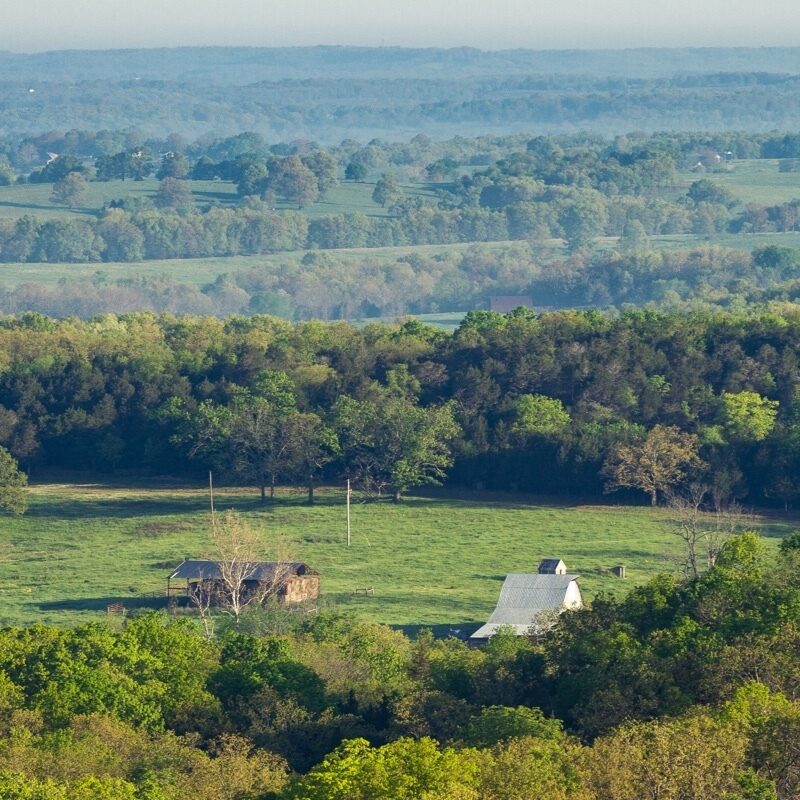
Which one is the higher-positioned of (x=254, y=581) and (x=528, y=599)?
(x=528, y=599)

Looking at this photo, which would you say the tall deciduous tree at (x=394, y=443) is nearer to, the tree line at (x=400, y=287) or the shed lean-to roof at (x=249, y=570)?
the shed lean-to roof at (x=249, y=570)

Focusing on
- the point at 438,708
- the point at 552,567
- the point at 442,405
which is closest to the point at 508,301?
the point at 442,405

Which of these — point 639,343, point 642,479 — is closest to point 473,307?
point 639,343

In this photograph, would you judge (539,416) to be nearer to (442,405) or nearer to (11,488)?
(442,405)

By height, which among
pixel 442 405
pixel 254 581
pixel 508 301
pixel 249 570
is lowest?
pixel 508 301

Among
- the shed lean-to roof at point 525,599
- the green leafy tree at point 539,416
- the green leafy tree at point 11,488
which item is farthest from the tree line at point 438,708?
the green leafy tree at point 539,416

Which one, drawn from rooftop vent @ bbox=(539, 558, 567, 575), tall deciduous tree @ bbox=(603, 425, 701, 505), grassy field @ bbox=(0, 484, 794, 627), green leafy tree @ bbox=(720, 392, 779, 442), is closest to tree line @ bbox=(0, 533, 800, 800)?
grassy field @ bbox=(0, 484, 794, 627)

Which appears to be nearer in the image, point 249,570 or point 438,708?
point 438,708
